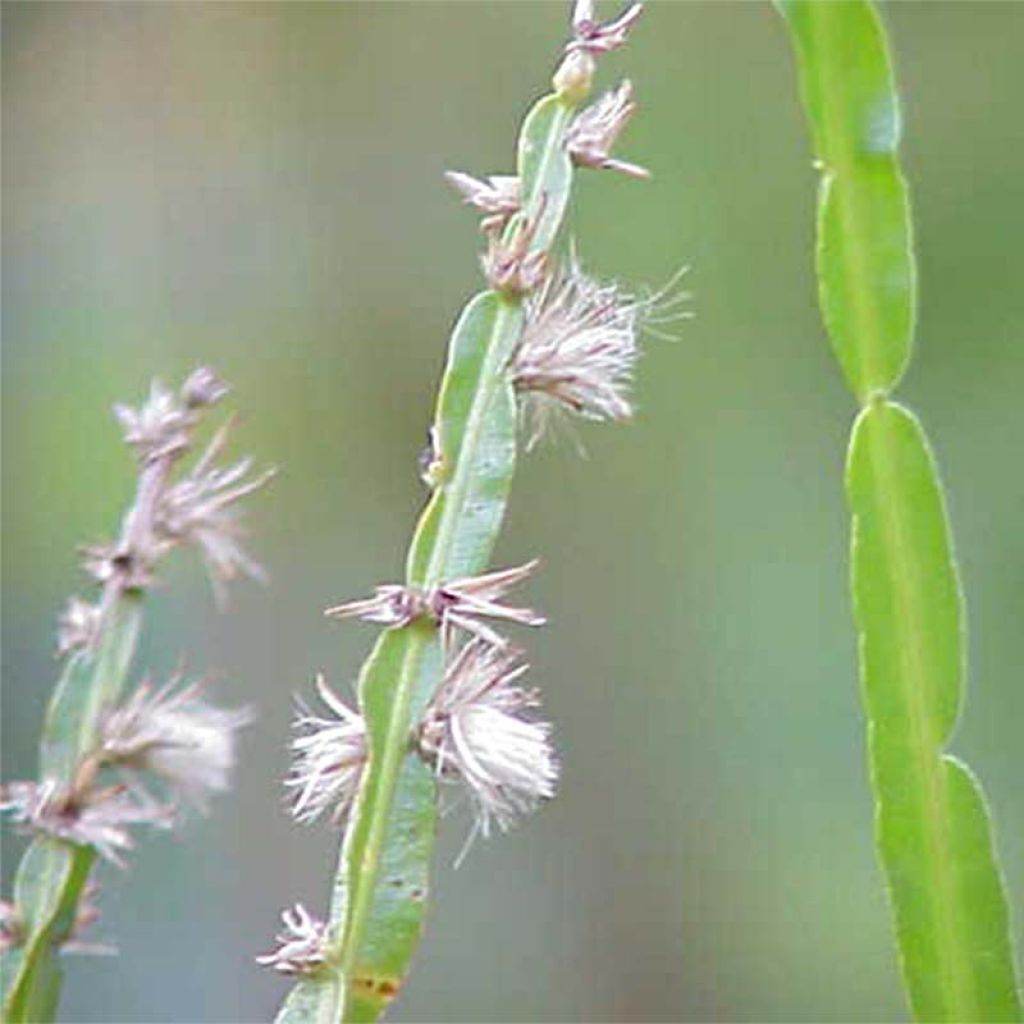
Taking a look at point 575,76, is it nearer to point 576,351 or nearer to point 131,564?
point 576,351

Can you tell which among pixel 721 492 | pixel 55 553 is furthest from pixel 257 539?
pixel 721 492

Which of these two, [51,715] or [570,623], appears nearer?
[51,715]

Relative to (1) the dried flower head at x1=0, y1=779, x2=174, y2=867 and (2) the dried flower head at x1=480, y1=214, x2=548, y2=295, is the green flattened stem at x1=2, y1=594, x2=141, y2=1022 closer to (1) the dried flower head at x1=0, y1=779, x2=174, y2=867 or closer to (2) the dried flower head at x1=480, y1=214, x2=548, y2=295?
(1) the dried flower head at x1=0, y1=779, x2=174, y2=867

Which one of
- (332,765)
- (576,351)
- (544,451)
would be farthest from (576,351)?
(544,451)

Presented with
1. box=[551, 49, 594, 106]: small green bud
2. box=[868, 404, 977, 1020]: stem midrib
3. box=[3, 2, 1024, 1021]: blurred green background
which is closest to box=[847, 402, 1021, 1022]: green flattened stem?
box=[868, 404, 977, 1020]: stem midrib

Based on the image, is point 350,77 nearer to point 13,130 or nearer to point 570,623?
point 13,130
